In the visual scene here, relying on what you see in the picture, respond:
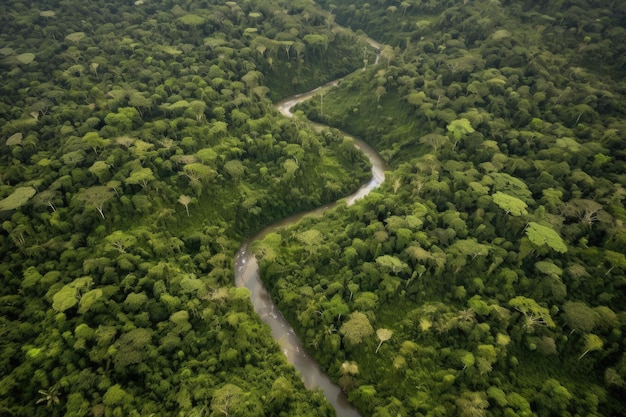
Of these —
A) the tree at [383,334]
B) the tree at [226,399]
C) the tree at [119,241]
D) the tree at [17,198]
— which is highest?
the tree at [17,198]

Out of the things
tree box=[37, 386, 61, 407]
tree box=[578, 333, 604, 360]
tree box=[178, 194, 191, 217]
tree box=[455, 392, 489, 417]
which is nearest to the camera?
tree box=[37, 386, 61, 407]

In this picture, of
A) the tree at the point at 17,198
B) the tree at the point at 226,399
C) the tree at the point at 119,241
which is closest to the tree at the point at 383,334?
the tree at the point at 226,399

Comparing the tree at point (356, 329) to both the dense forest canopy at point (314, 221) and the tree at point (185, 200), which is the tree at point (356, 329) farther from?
the tree at point (185, 200)

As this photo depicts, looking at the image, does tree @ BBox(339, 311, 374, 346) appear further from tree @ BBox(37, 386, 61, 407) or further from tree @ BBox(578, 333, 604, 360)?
tree @ BBox(37, 386, 61, 407)

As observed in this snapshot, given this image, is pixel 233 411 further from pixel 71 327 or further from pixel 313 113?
pixel 313 113

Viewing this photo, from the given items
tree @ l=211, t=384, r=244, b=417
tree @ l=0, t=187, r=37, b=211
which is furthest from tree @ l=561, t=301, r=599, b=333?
tree @ l=0, t=187, r=37, b=211

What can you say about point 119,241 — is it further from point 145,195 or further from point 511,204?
point 511,204

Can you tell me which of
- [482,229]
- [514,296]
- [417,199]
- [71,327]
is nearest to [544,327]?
[514,296]
